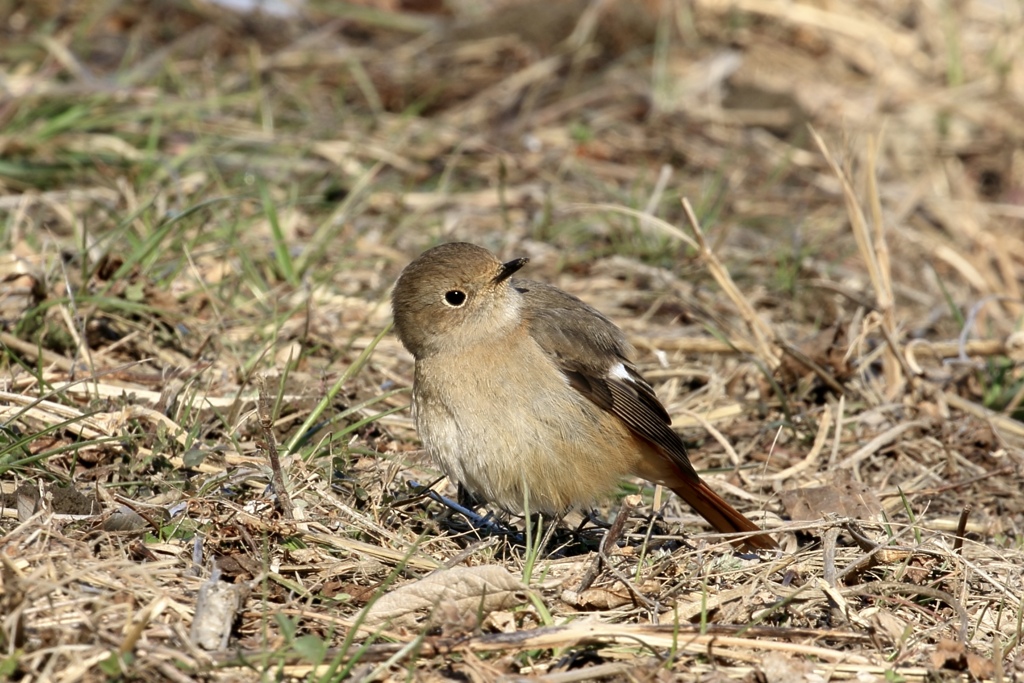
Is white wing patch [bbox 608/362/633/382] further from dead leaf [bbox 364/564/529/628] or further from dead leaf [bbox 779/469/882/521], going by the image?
dead leaf [bbox 364/564/529/628]

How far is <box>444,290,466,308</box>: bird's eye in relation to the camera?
441 centimetres

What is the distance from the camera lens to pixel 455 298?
4.42 m

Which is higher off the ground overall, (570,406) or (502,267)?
(502,267)

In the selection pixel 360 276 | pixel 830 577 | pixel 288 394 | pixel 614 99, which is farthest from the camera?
pixel 614 99

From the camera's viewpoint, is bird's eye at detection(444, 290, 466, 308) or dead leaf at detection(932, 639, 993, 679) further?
bird's eye at detection(444, 290, 466, 308)

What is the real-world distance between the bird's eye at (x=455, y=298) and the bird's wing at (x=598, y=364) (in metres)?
0.28

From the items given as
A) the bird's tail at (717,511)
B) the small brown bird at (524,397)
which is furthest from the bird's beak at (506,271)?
the bird's tail at (717,511)

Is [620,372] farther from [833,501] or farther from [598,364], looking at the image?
[833,501]

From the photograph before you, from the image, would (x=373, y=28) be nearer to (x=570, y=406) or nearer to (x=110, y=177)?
(x=110, y=177)

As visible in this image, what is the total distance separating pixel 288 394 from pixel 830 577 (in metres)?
2.22

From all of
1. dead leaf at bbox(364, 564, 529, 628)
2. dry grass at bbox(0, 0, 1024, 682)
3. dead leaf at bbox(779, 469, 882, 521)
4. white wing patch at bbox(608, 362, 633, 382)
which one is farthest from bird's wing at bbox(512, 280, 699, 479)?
dead leaf at bbox(364, 564, 529, 628)

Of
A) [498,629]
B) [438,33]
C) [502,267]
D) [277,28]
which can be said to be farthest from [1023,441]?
[277,28]

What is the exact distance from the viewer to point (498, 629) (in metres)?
3.44

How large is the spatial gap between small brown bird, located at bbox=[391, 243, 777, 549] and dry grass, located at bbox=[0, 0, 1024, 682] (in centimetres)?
22
